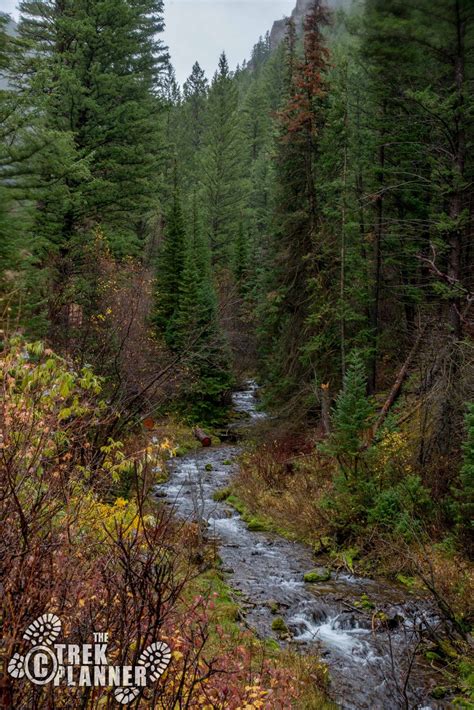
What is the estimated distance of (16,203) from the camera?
10.3 metres

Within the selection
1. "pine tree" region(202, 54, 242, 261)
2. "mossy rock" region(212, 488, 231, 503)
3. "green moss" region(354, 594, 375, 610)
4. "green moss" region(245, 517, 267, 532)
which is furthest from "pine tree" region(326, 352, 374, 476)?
"pine tree" region(202, 54, 242, 261)

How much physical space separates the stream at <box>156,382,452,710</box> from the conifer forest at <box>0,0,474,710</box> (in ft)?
0.17

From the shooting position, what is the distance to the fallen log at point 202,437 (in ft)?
70.8

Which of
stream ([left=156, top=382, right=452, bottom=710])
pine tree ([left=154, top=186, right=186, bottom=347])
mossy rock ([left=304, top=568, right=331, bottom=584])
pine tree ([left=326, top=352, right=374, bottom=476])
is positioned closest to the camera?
stream ([left=156, top=382, right=452, bottom=710])

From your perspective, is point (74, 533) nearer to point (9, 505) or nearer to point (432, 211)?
point (9, 505)

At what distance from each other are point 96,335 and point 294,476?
7.29 m

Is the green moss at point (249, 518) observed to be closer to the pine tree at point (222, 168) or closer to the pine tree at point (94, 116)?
the pine tree at point (94, 116)

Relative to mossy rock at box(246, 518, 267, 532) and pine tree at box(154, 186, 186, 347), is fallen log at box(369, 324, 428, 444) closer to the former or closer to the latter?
mossy rock at box(246, 518, 267, 532)

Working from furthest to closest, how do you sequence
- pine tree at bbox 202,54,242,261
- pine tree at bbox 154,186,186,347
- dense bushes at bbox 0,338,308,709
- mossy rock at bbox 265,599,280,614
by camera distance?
1. pine tree at bbox 202,54,242,261
2. pine tree at bbox 154,186,186,347
3. mossy rock at bbox 265,599,280,614
4. dense bushes at bbox 0,338,308,709

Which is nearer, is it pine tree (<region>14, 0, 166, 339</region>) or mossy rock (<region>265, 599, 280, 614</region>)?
mossy rock (<region>265, 599, 280, 614</region>)

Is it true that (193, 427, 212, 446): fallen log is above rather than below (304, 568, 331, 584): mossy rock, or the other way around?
below

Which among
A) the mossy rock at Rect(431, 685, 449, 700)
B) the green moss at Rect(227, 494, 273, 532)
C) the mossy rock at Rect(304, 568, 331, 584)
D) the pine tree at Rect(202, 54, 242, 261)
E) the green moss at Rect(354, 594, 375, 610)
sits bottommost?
the green moss at Rect(227, 494, 273, 532)

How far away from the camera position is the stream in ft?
20.2

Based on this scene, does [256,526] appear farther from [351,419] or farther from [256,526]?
[351,419]
